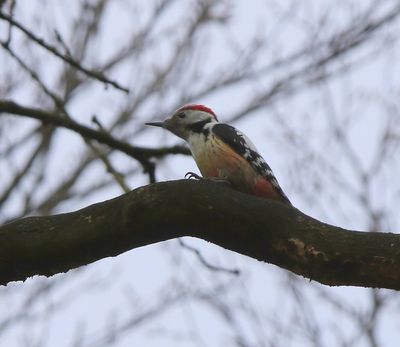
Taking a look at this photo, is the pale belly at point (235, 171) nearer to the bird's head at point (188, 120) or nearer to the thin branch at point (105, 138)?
the bird's head at point (188, 120)

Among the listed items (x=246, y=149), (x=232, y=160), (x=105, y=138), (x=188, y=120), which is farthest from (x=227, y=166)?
(x=105, y=138)

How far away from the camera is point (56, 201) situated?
27.5 ft

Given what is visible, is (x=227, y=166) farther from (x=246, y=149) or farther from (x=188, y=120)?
(x=188, y=120)

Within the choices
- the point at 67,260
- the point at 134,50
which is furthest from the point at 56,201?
the point at 67,260

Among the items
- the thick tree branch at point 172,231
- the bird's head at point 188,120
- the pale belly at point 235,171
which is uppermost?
the bird's head at point 188,120

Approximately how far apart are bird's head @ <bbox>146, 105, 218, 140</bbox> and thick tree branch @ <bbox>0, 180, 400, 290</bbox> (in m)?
1.99

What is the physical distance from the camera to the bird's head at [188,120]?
192 inches

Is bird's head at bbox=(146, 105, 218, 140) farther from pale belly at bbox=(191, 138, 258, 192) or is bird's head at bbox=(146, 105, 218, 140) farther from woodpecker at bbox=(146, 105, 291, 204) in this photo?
A: pale belly at bbox=(191, 138, 258, 192)

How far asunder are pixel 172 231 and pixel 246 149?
176cm

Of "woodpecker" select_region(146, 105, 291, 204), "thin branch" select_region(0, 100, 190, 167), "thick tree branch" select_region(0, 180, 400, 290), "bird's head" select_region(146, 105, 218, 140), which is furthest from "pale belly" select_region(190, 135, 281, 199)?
"thick tree branch" select_region(0, 180, 400, 290)

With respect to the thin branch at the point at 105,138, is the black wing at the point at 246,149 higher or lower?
lower

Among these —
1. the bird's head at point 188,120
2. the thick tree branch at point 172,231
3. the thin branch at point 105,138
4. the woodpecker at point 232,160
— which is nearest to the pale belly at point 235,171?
the woodpecker at point 232,160

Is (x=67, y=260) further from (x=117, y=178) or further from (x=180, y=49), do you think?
(x=180, y=49)

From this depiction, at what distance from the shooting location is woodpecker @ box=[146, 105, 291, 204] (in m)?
4.36
